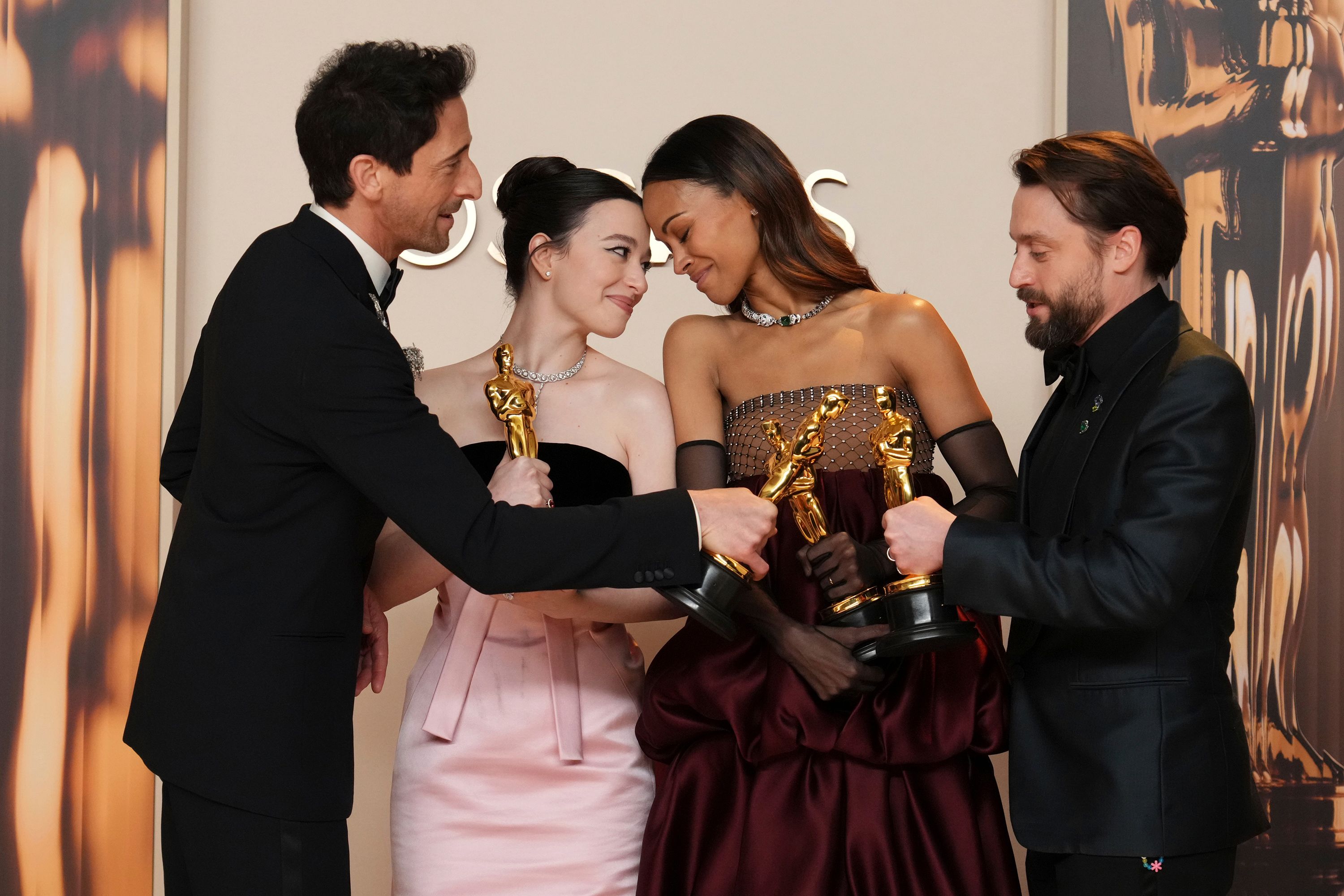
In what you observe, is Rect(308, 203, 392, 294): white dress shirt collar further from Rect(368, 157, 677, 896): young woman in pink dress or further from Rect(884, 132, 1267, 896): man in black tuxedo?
Rect(884, 132, 1267, 896): man in black tuxedo

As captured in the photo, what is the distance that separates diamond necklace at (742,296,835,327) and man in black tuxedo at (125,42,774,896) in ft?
2.26

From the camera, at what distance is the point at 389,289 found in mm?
2178

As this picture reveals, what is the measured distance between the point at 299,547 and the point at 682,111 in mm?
2463

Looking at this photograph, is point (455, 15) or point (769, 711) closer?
point (769, 711)

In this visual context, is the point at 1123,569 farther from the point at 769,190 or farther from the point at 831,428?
the point at 769,190

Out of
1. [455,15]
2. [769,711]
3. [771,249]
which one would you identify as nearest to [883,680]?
[769,711]

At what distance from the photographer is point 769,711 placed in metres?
2.33

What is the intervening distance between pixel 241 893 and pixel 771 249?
159 centimetres

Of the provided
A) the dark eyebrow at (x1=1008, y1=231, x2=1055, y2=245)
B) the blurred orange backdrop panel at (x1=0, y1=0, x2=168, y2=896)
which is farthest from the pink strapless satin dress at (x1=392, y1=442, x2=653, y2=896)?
the blurred orange backdrop panel at (x1=0, y1=0, x2=168, y2=896)

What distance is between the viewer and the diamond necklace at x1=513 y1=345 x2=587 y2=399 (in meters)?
2.65

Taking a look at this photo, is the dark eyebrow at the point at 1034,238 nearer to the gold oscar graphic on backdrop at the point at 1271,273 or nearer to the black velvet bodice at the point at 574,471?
the black velvet bodice at the point at 574,471

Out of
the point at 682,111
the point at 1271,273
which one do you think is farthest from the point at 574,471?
the point at 1271,273

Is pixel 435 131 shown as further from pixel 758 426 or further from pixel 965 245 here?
pixel 965 245

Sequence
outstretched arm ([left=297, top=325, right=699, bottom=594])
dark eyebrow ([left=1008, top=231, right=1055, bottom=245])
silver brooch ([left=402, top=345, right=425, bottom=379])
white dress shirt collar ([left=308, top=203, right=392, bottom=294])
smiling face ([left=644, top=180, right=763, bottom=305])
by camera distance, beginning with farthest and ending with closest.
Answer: silver brooch ([left=402, top=345, right=425, bottom=379]) → smiling face ([left=644, top=180, right=763, bottom=305]) → dark eyebrow ([left=1008, top=231, right=1055, bottom=245]) → white dress shirt collar ([left=308, top=203, right=392, bottom=294]) → outstretched arm ([left=297, top=325, right=699, bottom=594])
